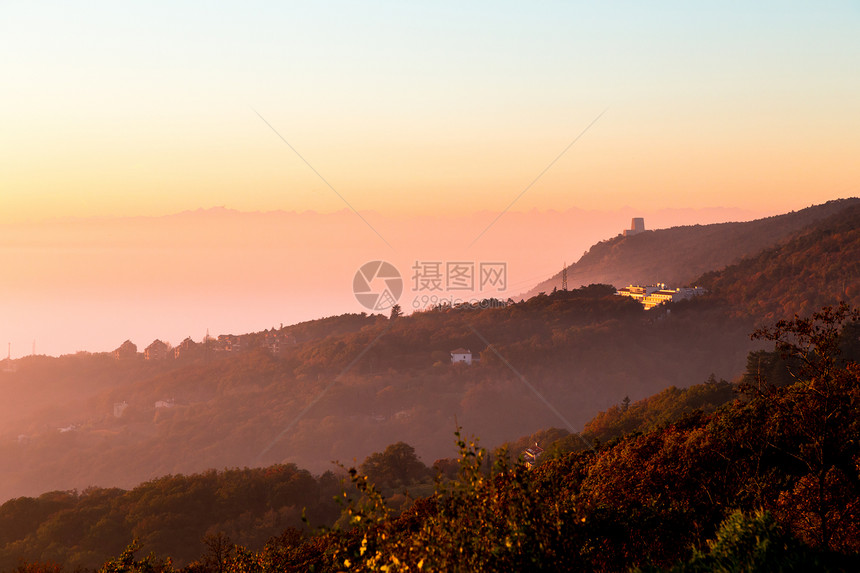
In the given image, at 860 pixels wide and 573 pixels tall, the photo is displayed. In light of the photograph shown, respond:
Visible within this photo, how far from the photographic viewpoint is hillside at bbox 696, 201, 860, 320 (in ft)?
539

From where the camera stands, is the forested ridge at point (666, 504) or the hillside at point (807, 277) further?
the hillside at point (807, 277)

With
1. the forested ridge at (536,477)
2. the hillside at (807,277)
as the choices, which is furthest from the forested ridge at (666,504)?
the hillside at (807,277)

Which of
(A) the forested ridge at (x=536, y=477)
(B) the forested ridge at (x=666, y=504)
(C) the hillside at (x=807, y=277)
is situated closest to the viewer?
(B) the forested ridge at (x=666, y=504)

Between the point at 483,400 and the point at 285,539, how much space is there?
158 m

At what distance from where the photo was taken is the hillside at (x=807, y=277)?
164250mm

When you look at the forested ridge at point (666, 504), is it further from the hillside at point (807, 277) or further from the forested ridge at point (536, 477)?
the hillside at point (807, 277)

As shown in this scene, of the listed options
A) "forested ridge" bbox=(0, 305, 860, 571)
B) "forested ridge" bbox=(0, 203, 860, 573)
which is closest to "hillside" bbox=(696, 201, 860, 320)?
"forested ridge" bbox=(0, 203, 860, 573)

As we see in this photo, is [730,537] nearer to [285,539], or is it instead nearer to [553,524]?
[553,524]

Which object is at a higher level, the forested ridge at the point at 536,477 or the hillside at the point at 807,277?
the hillside at the point at 807,277

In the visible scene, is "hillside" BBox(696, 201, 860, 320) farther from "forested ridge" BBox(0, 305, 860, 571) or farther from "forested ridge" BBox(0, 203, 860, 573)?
"forested ridge" BBox(0, 305, 860, 571)

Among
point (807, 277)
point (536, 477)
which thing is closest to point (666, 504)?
point (536, 477)

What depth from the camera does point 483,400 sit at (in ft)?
634

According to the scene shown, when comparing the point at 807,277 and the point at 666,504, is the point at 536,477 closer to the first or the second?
the point at 666,504

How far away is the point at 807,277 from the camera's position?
174 m
